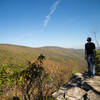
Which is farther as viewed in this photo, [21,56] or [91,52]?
[21,56]

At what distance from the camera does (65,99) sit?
4.33 m

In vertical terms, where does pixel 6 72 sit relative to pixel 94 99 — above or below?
above

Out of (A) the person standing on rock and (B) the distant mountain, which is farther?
(B) the distant mountain

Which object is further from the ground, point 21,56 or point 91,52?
point 91,52

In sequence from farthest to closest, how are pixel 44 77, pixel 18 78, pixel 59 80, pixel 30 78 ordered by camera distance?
pixel 59 80 < pixel 44 77 < pixel 30 78 < pixel 18 78

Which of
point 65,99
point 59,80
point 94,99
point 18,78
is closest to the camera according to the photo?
point 94,99

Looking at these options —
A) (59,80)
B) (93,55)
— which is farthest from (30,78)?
(59,80)

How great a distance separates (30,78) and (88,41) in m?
4.54

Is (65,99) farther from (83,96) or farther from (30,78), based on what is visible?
(30,78)

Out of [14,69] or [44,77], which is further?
[44,77]

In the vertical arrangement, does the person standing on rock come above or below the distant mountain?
above

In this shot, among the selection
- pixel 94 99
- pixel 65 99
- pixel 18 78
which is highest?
pixel 18 78

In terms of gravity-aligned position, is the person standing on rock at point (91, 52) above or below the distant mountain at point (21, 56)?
above

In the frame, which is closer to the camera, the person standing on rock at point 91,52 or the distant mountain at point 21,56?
the person standing on rock at point 91,52
